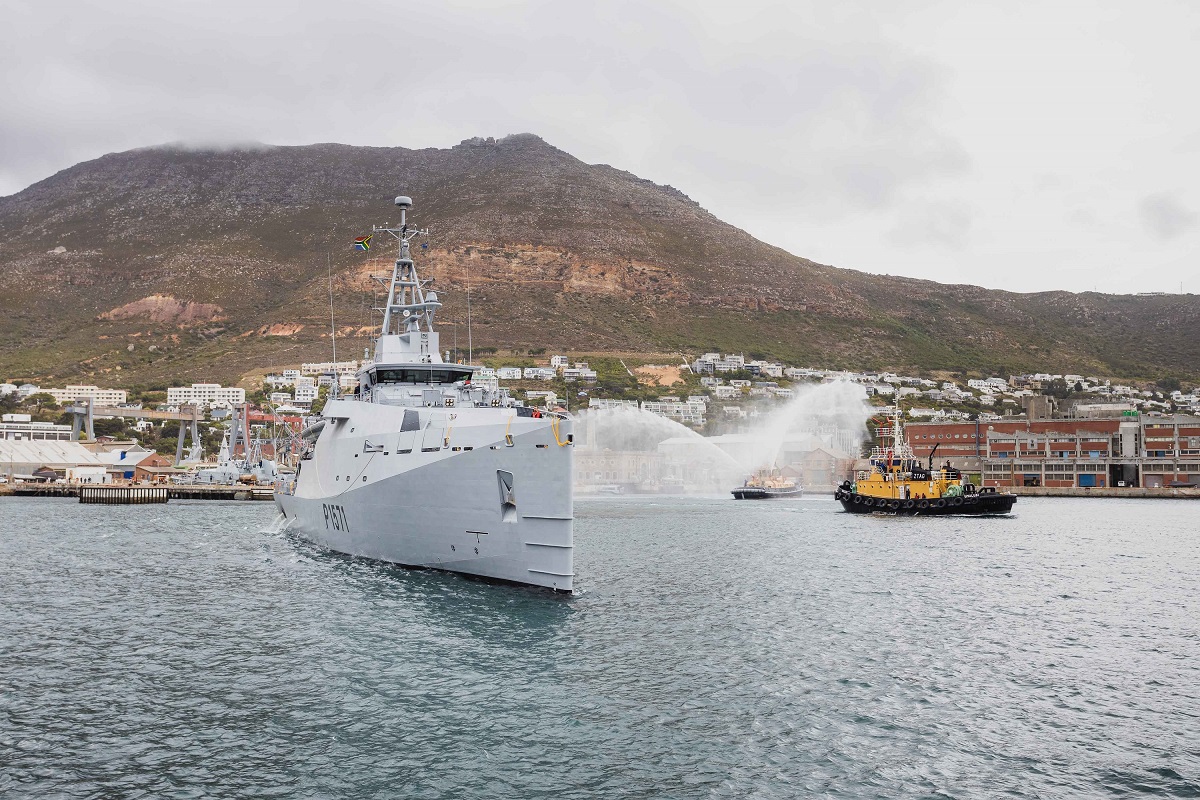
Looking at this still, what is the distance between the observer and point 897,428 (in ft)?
238

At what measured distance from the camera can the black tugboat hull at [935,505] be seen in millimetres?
72750

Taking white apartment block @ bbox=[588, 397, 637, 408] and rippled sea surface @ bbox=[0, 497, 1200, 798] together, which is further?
white apartment block @ bbox=[588, 397, 637, 408]

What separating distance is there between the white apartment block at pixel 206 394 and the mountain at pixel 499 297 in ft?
7.99

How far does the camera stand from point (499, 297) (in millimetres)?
159000

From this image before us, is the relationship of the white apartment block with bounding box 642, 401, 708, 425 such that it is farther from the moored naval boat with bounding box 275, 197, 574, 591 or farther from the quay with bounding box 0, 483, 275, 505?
the moored naval boat with bounding box 275, 197, 574, 591

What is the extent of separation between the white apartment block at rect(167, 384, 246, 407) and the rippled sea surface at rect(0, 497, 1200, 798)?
103 metres

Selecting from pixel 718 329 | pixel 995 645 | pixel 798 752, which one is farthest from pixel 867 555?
pixel 718 329

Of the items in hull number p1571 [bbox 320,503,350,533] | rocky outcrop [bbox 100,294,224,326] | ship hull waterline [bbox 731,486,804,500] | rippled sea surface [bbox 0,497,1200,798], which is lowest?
ship hull waterline [bbox 731,486,804,500]

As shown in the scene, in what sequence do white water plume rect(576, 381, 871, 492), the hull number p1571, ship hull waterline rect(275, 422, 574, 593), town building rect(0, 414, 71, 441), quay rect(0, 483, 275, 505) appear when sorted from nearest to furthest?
ship hull waterline rect(275, 422, 574, 593)
the hull number p1571
quay rect(0, 483, 275, 505)
white water plume rect(576, 381, 871, 492)
town building rect(0, 414, 71, 441)

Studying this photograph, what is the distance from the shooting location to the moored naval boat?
24.9 m

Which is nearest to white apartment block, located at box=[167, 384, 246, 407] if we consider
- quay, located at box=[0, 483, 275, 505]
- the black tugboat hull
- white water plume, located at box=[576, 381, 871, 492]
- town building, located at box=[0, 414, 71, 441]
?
town building, located at box=[0, 414, 71, 441]

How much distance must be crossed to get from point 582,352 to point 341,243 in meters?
60.7

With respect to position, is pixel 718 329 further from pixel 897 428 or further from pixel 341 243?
pixel 897 428

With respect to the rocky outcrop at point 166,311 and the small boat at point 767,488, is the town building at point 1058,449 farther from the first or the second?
the rocky outcrop at point 166,311
